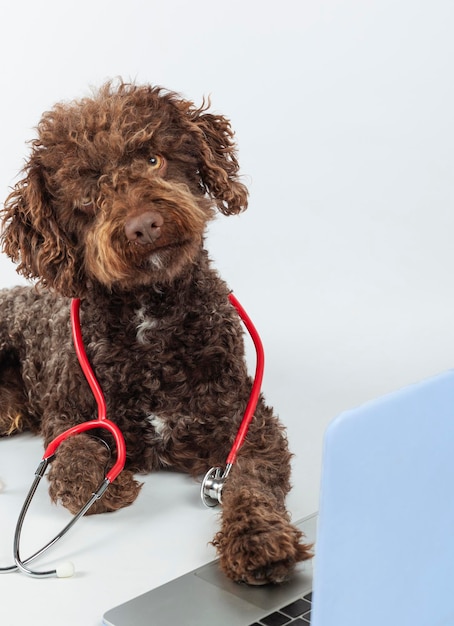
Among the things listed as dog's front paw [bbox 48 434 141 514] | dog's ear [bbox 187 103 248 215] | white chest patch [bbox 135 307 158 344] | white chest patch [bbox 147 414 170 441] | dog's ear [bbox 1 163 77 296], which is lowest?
dog's front paw [bbox 48 434 141 514]

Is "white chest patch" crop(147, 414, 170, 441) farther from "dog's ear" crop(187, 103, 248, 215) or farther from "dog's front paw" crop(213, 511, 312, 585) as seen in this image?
"dog's ear" crop(187, 103, 248, 215)

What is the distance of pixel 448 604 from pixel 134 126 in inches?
63.3

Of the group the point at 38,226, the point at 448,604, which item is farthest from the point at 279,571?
the point at 38,226

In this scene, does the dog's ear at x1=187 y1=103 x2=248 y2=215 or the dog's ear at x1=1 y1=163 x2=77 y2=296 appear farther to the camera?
the dog's ear at x1=187 y1=103 x2=248 y2=215

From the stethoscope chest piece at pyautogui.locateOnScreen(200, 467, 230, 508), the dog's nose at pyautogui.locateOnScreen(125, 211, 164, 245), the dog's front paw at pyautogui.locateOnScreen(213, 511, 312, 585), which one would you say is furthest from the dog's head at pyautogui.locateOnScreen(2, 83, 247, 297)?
the dog's front paw at pyautogui.locateOnScreen(213, 511, 312, 585)

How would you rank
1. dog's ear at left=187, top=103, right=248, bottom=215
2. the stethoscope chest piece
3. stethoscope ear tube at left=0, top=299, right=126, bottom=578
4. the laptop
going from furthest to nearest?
dog's ear at left=187, top=103, right=248, bottom=215, the stethoscope chest piece, stethoscope ear tube at left=0, top=299, right=126, bottom=578, the laptop

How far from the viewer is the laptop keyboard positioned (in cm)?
206

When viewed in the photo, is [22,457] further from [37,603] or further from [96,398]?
[37,603]

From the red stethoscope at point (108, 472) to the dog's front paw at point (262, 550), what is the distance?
0.31m

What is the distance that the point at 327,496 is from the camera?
1.42 metres

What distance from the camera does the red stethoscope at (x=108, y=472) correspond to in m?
2.46

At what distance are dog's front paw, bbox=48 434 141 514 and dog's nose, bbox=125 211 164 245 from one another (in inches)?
28.7

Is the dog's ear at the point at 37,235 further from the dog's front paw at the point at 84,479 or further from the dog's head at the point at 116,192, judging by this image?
the dog's front paw at the point at 84,479

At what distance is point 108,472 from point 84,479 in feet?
0.31
